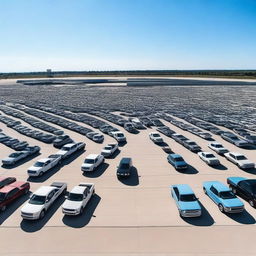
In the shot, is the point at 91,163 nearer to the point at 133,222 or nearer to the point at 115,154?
the point at 115,154

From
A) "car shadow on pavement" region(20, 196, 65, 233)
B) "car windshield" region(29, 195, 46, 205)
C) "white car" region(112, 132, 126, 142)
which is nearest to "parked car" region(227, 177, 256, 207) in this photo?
"car shadow on pavement" region(20, 196, 65, 233)

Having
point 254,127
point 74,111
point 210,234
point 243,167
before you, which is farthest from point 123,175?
point 74,111

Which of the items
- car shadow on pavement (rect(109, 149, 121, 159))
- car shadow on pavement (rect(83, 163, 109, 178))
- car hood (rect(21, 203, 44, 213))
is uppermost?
car hood (rect(21, 203, 44, 213))

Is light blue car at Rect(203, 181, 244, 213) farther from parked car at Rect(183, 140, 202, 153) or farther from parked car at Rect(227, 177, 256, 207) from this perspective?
parked car at Rect(183, 140, 202, 153)

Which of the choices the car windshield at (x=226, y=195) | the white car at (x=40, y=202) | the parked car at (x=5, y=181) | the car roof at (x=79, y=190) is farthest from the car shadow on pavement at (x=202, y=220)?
the parked car at (x=5, y=181)

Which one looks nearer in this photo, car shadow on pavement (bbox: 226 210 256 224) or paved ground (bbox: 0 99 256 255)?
paved ground (bbox: 0 99 256 255)

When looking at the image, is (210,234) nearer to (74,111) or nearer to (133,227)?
(133,227)

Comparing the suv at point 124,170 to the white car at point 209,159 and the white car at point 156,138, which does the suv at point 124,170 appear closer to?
the white car at point 209,159
